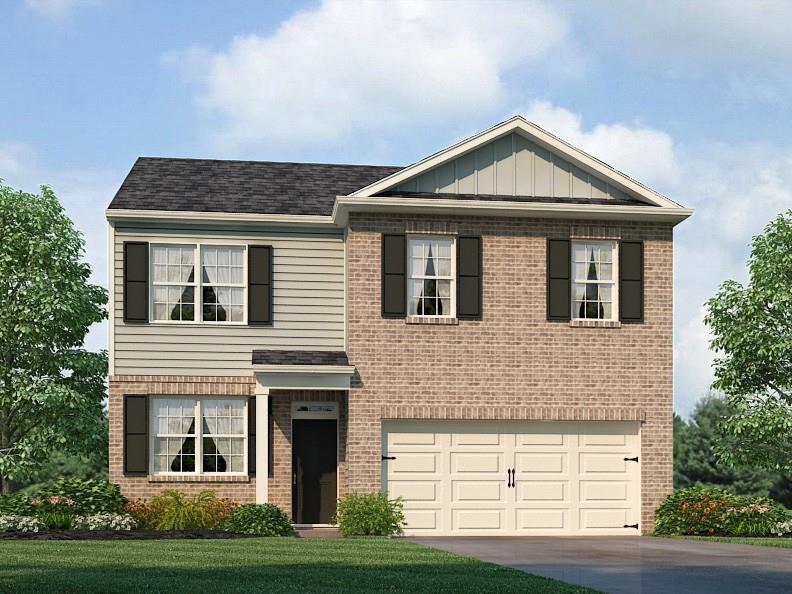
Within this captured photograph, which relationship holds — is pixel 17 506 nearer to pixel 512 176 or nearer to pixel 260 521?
pixel 260 521

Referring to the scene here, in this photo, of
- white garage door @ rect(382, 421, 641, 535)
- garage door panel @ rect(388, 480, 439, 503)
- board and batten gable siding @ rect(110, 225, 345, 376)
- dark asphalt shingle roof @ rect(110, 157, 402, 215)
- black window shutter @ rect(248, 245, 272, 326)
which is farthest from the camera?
dark asphalt shingle roof @ rect(110, 157, 402, 215)

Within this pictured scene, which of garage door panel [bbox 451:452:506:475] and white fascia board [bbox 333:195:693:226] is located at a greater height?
white fascia board [bbox 333:195:693:226]

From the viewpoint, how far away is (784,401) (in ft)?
99.6

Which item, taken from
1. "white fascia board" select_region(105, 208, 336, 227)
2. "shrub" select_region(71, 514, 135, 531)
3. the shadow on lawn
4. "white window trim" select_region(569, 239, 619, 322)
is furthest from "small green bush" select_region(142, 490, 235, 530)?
"white window trim" select_region(569, 239, 619, 322)

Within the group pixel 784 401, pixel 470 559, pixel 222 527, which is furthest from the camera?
pixel 784 401

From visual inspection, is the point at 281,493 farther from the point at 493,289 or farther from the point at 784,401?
the point at 784,401

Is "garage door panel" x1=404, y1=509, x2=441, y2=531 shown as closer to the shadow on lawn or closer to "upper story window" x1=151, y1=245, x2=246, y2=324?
"upper story window" x1=151, y1=245, x2=246, y2=324

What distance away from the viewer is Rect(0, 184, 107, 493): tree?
1164 inches

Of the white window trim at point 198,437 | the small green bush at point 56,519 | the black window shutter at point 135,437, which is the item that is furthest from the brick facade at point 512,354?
the small green bush at point 56,519

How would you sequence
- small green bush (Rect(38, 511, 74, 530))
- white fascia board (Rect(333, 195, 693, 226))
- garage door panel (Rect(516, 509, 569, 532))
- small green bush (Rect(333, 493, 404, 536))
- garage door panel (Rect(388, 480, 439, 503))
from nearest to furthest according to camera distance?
small green bush (Rect(38, 511, 74, 530)), small green bush (Rect(333, 493, 404, 536)), white fascia board (Rect(333, 195, 693, 226)), garage door panel (Rect(388, 480, 439, 503)), garage door panel (Rect(516, 509, 569, 532))

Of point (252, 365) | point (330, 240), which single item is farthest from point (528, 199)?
point (252, 365)

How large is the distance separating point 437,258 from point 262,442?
17.2 feet

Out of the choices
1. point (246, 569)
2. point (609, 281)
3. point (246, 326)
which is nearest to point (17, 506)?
point (246, 326)

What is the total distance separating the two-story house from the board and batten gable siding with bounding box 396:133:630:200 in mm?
43
